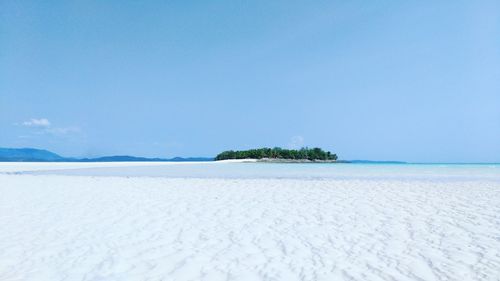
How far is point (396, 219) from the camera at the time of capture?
644 cm

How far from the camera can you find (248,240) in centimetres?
500

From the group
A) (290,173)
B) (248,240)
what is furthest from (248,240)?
(290,173)

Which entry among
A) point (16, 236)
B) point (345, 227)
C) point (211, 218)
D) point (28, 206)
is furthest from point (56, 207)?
point (345, 227)

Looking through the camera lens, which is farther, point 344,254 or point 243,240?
point 243,240

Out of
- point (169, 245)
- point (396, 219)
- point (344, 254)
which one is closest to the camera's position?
point (344, 254)

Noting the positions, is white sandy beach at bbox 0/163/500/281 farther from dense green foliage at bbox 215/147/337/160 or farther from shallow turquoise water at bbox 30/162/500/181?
dense green foliage at bbox 215/147/337/160

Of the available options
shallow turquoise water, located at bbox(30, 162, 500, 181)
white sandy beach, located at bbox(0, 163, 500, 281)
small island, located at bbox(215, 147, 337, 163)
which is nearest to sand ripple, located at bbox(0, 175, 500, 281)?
white sandy beach, located at bbox(0, 163, 500, 281)

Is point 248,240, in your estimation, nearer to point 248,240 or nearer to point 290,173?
point 248,240

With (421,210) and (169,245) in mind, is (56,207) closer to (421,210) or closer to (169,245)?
(169,245)

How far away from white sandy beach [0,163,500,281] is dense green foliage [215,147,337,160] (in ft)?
275

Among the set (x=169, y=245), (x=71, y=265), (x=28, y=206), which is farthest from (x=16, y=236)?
(x=28, y=206)

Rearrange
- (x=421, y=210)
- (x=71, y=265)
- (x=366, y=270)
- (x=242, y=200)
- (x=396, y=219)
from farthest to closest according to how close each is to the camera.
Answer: (x=242, y=200), (x=421, y=210), (x=396, y=219), (x=71, y=265), (x=366, y=270)

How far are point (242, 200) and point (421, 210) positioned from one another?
405 centimetres

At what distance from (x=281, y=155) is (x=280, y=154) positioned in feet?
1.56
